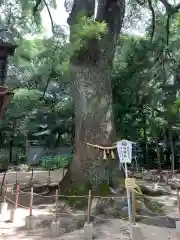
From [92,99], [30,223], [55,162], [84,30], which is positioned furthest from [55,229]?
[55,162]

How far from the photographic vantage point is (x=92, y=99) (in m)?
9.41

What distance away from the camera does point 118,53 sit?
16.9m

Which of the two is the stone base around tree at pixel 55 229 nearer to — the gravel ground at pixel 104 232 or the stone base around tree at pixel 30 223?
the gravel ground at pixel 104 232

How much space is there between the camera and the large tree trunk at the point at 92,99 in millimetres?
9125

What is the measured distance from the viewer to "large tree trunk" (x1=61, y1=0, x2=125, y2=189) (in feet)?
29.9

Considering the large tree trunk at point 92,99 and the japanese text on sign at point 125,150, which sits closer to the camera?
the japanese text on sign at point 125,150

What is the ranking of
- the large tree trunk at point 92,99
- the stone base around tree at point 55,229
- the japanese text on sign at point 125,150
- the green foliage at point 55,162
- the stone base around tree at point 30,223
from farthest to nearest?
the green foliage at point 55,162 < the large tree trunk at point 92,99 < the stone base around tree at point 30,223 < the japanese text on sign at point 125,150 < the stone base around tree at point 55,229

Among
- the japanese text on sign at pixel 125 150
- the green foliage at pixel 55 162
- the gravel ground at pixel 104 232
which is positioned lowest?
the gravel ground at pixel 104 232

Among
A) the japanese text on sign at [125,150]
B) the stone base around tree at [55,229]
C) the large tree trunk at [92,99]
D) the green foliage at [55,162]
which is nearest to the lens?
the stone base around tree at [55,229]

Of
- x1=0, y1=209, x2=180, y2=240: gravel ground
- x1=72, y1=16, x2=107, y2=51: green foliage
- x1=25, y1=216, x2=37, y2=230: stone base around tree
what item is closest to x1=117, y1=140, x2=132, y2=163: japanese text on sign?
x1=0, y1=209, x2=180, y2=240: gravel ground

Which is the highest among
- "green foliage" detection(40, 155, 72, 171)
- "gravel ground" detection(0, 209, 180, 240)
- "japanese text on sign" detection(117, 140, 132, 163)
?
"japanese text on sign" detection(117, 140, 132, 163)

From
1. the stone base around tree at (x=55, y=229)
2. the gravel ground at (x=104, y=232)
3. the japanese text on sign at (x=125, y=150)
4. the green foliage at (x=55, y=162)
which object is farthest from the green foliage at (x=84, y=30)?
the green foliage at (x=55, y=162)

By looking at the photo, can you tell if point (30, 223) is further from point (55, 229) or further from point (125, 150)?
point (125, 150)

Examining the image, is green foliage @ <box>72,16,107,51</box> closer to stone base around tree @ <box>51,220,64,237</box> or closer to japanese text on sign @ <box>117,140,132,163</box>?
japanese text on sign @ <box>117,140,132,163</box>
